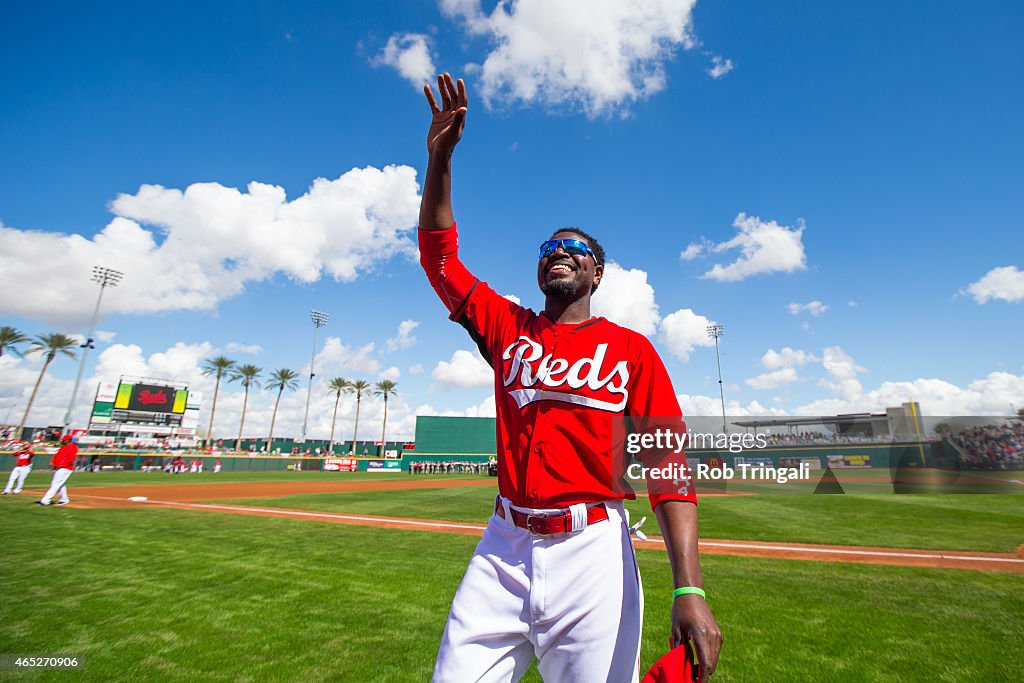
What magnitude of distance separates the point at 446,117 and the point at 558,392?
139 centimetres

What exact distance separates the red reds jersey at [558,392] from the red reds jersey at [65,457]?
684 inches

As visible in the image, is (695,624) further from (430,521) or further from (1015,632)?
(430,521)

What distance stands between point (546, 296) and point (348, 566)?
23.2 ft

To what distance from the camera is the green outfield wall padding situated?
217 feet

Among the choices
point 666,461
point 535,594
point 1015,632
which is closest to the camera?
point 535,594

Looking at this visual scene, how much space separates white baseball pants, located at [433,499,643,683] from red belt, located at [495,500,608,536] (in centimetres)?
3

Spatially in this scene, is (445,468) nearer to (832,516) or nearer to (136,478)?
(136,478)

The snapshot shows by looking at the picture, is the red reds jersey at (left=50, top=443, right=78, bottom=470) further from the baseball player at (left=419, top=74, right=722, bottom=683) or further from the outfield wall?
the outfield wall

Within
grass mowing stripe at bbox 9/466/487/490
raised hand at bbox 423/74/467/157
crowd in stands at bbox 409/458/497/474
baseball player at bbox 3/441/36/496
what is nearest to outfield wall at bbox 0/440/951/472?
grass mowing stripe at bbox 9/466/487/490

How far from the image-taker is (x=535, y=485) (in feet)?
6.18

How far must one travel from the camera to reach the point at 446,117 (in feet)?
7.22

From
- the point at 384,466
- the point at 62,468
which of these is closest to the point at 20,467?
the point at 62,468

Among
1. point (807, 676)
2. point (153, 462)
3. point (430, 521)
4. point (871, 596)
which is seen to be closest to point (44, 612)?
point (807, 676)

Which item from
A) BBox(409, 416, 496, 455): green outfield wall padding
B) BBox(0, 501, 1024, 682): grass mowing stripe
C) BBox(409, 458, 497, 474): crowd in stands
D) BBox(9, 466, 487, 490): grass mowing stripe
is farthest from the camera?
BBox(409, 416, 496, 455): green outfield wall padding
